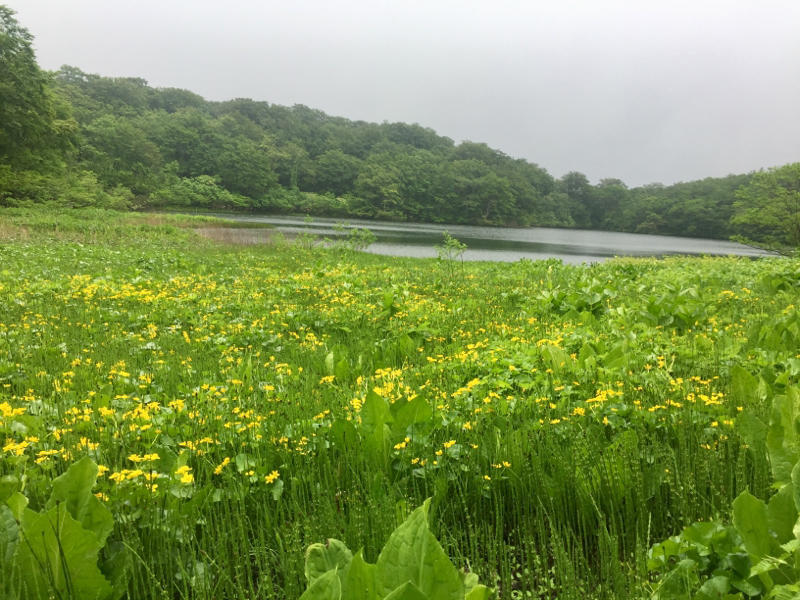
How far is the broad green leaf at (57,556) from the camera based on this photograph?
1.55 meters

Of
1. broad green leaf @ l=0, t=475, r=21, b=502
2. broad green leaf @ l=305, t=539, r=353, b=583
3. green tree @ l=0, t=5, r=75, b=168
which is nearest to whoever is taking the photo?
broad green leaf @ l=305, t=539, r=353, b=583

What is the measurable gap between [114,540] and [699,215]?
315 feet

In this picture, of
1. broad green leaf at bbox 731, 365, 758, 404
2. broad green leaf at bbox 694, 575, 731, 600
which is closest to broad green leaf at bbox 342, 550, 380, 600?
broad green leaf at bbox 694, 575, 731, 600

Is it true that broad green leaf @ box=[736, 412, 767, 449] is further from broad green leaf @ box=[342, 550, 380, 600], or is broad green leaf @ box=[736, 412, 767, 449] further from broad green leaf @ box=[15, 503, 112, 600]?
broad green leaf @ box=[15, 503, 112, 600]

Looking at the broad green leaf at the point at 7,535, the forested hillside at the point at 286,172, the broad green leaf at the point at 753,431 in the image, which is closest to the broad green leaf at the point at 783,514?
the broad green leaf at the point at 753,431

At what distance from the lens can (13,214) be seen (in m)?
25.7

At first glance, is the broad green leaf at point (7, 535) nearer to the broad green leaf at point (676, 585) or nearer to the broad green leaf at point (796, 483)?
the broad green leaf at point (676, 585)

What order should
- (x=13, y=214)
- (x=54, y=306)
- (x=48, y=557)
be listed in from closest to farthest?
1. (x=48, y=557)
2. (x=54, y=306)
3. (x=13, y=214)

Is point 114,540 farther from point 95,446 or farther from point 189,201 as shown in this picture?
point 189,201

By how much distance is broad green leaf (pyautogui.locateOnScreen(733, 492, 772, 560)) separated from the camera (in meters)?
1.56

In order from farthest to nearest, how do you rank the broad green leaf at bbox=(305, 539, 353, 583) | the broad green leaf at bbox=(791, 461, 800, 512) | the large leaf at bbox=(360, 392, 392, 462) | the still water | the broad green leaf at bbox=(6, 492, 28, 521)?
the still water → the large leaf at bbox=(360, 392, 392, 462) → the broad green leaf at bbox=(6, 492, 28, 521) → the broad green leaf at bbox=(791, 461, 800, 512) → the broad green leaf at bbox=(305, 539, 353, 583)

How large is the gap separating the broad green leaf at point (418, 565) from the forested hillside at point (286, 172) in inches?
1500

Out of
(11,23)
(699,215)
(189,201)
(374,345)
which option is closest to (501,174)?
(699,215)

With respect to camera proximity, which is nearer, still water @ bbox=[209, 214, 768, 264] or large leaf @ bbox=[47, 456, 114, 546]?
large leaf @ bbox=[47, 456, 114, 546]
